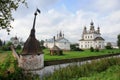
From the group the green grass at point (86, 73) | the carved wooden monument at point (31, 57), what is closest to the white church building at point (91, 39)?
the green grass at point (86, 73)

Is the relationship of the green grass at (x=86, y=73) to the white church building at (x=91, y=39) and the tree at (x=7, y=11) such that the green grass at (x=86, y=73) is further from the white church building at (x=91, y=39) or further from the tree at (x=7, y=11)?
the white church building at (x=91, y=39)

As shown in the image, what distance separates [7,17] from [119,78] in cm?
944

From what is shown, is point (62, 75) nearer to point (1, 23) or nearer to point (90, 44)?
point (1, 23)

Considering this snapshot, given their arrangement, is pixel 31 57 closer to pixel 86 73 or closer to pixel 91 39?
pixel 86 73

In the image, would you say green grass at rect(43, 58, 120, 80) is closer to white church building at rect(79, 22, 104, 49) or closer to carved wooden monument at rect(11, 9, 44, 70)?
carved wooden monument at rect(11, 9, 44, 70)

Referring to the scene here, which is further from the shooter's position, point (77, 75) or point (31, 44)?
point (31, 44)

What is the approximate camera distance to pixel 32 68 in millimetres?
18594

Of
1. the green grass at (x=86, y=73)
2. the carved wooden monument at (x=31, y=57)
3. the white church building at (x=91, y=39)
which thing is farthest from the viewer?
the white church building at (x=91, y=39)

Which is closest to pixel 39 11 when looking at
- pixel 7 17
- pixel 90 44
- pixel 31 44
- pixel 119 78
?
pixel 31 44

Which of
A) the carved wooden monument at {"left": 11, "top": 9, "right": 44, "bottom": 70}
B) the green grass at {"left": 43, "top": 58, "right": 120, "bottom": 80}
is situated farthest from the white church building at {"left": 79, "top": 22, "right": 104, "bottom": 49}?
the carved wooden monument at {"left": 11, "top": 9, "right": 44, "bottom": 70}

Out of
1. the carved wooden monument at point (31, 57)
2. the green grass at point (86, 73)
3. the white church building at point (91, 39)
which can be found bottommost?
the green grass at point (86, 73)

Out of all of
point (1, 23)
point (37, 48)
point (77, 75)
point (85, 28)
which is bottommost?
point (77, 75)

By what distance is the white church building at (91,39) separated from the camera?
269 ft

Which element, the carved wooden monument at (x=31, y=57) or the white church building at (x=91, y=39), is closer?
the carved wooden monument at (x=31, y=57)
